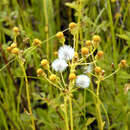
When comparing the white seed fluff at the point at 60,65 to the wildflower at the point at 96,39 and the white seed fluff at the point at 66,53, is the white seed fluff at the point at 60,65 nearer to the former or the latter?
the white seed fluff at the point at 66,53

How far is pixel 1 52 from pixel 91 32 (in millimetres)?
470

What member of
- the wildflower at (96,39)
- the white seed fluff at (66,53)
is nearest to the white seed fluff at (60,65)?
the white seed fluff at (66,53)

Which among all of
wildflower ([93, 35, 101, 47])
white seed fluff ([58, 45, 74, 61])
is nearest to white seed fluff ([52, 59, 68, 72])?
white seed fluff ([58, 45, 74, 61])

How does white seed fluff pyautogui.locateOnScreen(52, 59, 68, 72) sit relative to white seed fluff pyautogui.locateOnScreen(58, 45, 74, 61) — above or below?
below

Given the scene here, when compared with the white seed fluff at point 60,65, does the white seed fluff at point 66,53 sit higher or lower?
higher

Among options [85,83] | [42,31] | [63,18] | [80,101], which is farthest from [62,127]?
[63,18]

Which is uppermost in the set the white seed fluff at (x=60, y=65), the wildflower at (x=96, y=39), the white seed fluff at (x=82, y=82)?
the wildflower at (x=96, y=39)

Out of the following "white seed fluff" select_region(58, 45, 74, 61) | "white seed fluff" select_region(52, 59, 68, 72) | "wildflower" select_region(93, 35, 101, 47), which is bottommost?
"white seed fluff" select_region(52, 59, 68, 72)

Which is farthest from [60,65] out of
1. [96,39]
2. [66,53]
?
[96,39]

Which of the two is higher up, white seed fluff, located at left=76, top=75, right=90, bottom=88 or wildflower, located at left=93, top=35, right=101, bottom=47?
wildflower, located at left=93, top=35, right=101, bottom=47

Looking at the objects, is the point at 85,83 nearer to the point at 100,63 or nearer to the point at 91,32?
the point at 100,63

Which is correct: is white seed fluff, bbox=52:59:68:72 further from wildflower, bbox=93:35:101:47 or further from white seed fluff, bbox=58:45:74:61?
wildflower, bbox=93:35:101:47

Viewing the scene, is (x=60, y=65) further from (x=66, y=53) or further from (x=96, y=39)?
(x=96, y=39)

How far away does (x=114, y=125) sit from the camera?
1139 mm
